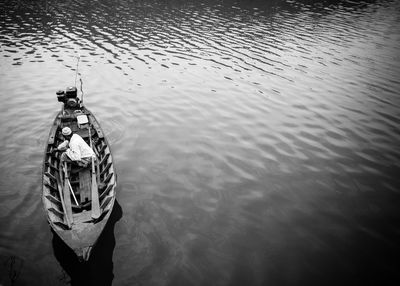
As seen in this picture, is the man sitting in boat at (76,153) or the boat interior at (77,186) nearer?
the boat interior at (77,186)

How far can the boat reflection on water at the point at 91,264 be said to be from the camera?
25.6 ft

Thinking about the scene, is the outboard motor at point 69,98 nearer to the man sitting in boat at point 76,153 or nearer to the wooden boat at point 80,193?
the wooden boat at point 80,193

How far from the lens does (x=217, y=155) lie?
13.4 metres

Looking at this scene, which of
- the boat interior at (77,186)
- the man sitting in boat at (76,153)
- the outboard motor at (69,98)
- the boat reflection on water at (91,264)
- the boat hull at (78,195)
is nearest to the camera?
the boat hull at (78,195)

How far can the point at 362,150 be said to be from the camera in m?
13.8

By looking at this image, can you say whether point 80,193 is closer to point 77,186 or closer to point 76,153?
point 77,186

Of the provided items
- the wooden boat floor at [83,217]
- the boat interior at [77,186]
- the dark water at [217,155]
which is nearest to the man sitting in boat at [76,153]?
the boat interior at [77,186]

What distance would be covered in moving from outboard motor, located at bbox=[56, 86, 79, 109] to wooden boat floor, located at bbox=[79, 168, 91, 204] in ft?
19.1

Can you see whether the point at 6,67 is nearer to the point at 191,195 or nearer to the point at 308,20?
the point at 191,195

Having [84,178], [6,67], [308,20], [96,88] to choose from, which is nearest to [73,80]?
[96,88]

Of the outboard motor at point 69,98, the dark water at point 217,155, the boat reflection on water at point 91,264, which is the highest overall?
the outboard motor at point 69,98

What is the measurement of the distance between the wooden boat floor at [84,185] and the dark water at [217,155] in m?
1.42

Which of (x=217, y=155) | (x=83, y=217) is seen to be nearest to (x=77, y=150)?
(x=83, y=217)

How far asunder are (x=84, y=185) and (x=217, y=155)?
6.71 metres
